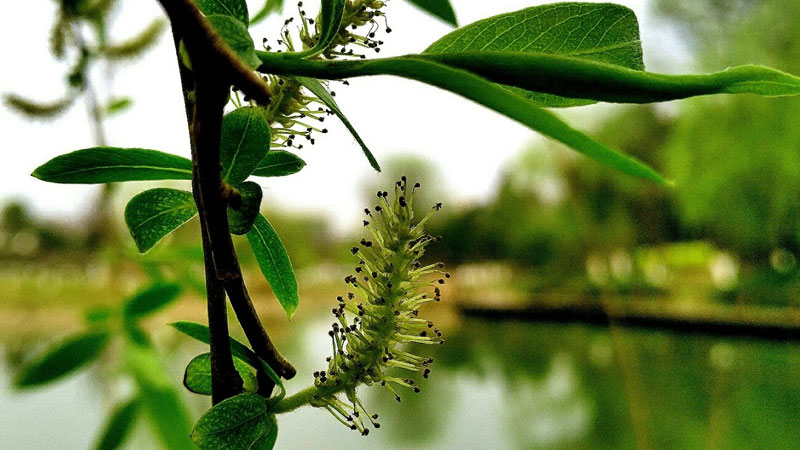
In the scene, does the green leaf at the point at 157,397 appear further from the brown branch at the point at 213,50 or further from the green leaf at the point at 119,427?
the brown branch at the point at 213,50

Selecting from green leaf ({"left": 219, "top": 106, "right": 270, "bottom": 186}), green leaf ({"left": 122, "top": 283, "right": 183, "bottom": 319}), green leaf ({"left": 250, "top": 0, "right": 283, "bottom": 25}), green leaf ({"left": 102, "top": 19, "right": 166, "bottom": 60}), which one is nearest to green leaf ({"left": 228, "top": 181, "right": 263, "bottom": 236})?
green leaf ({"left": 219, "top": 106, "right": 270, "bottom": 186})

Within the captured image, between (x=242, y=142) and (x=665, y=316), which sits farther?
(x=665, y=316)

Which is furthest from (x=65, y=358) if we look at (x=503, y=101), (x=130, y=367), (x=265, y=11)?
(x=503, y=101)

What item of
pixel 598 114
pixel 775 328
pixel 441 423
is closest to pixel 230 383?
pixel 441 423

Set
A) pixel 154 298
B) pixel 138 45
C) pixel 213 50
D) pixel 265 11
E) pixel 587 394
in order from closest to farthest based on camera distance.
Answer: pixel 213 50
pixel 265 11
pixel 154 298
pixel 138 45
pixel 587 394

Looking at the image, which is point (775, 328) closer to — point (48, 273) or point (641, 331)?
point (641, 331)

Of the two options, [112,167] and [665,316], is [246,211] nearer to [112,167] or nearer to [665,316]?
[112,167]
